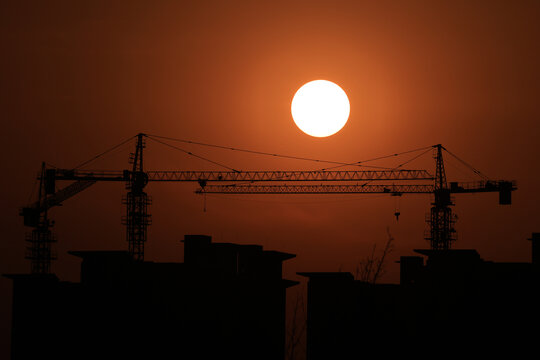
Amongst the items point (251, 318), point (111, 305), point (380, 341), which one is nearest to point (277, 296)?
point (251, 318)

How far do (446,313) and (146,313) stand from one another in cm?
832

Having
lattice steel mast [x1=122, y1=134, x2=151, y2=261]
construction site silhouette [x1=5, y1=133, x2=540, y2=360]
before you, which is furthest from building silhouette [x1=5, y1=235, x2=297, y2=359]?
lattice steel mast [x1=122, y1=134, x2=151, y2=261]

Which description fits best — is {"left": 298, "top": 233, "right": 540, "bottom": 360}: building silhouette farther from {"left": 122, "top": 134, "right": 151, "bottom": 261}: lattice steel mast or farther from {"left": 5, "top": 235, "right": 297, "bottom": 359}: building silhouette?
{"left": 122, "top": 134, "right": 151, "bottom": 261}: lattice steel mast

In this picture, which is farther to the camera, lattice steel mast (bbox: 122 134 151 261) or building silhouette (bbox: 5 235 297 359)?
lattice steel mast (bbox: 122 134 151 261)

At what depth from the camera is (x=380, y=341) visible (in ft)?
57.3

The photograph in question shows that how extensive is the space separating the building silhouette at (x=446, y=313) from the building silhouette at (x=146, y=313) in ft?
6.34

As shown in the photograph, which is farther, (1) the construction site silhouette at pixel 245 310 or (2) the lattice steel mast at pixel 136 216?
(2) the lattice steel mast at pixel 136 216

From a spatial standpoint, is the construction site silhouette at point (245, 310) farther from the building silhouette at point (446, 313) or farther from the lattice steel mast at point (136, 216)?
the lattice steel mast at point (136, 216)

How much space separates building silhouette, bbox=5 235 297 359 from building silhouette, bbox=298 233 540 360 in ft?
6.34

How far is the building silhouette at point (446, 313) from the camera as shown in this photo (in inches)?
651

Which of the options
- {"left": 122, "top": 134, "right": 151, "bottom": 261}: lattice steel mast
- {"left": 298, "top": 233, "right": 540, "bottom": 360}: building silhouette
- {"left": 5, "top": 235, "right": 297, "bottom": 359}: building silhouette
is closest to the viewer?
{"left": 298, "top": 233, "right": 540, "bottom": 360}: building silhouette

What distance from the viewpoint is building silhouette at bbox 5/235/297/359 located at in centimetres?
1798

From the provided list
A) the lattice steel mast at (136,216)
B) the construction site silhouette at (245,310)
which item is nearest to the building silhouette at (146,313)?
the construction site silhouette at (245,310)

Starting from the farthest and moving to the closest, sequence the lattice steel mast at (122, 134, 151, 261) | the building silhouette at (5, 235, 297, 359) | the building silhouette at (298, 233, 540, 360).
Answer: the lattice steel mast at (122, 134, 151, 261) < the building silhouette at (5, 235, 297, 359) < the building silhouette at (298, 233, 540, 360)
